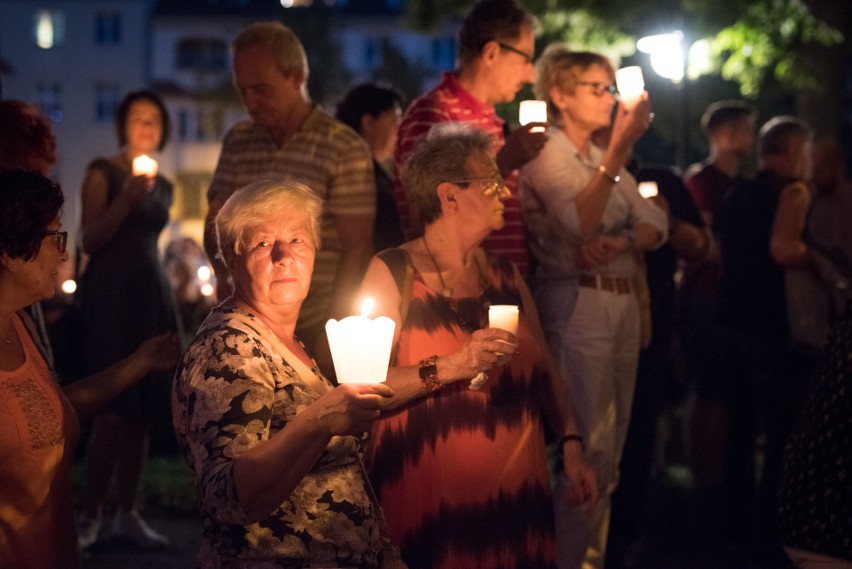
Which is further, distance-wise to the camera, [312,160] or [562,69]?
[562,69]

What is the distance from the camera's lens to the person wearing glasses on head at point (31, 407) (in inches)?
147

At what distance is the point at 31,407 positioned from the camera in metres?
3.84

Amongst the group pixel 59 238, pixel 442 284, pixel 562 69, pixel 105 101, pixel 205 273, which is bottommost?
pixel 205 273

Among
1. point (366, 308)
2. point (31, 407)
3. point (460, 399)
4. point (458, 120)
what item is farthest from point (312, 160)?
point (31, 407)

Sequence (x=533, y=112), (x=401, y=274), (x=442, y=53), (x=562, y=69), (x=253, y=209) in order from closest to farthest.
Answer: (x=253, y=209) → (x=401, y=274) → (x=533, y=112) → (x=562, y=69) → (x=442, y=53)

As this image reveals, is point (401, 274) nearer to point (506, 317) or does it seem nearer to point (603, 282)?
point (506, 317)

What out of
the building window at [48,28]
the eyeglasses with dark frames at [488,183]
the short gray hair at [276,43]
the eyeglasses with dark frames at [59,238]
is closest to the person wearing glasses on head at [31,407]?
the eyeglasses with dark frames at [59,238]

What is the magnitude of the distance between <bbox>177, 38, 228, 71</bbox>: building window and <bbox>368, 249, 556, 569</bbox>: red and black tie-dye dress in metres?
61.8

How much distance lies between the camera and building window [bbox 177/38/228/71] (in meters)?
65.2

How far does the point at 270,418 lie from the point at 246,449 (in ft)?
0.50

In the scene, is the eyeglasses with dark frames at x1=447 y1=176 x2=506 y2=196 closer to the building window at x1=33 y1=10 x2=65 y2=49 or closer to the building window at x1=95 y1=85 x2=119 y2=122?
the building window at x1=95 y1=85 x2=119 y2=122

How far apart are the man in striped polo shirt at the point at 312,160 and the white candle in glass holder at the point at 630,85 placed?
1186mm

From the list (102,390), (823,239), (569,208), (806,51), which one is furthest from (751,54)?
(102,390)

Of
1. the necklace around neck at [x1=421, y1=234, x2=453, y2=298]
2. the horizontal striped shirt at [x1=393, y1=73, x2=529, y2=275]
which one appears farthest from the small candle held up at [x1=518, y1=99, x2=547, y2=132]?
the necklace around neck at [x1=421, y1=234, x2=453, y2=298]
